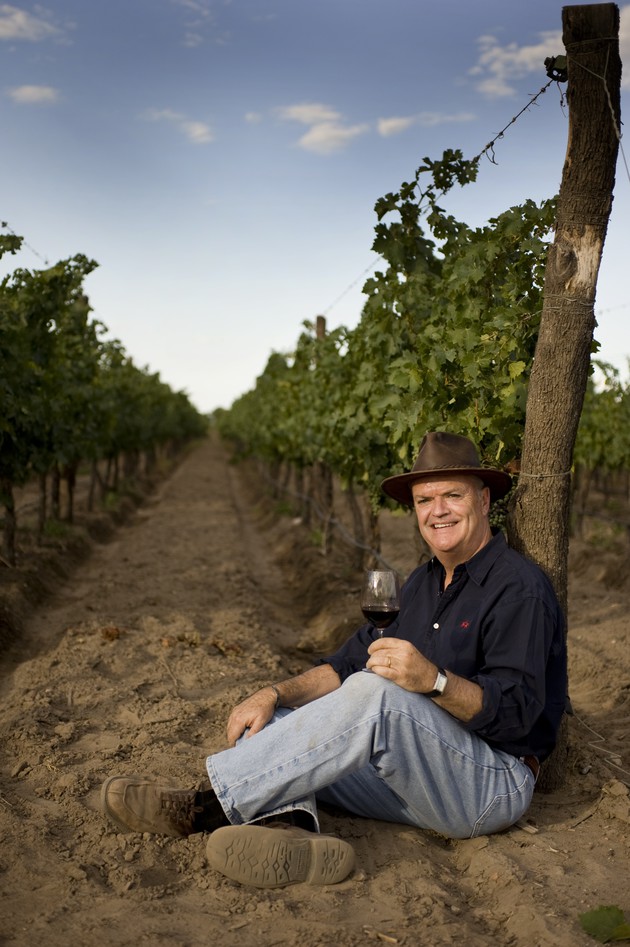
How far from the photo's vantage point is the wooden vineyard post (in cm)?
370

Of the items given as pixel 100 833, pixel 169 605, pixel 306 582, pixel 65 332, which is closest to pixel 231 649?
pixel 169 605

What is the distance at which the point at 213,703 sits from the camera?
5066mm

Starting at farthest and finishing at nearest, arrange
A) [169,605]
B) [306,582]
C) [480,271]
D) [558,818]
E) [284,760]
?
[306,582] → [169,605] → [480,271] → [558,818] → [284,760]

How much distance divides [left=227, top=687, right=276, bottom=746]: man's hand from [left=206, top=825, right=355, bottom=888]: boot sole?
0.37 meters

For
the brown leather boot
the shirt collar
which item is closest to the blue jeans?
the brown leather boot

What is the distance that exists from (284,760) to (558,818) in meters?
1.36

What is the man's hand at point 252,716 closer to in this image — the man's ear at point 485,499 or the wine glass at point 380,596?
the wine glass at point 380,596

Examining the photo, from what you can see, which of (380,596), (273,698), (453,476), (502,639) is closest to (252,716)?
(273,698)

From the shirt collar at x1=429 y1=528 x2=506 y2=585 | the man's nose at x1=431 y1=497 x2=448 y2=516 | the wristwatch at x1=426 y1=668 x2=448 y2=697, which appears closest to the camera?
the wristwatch at x1=426 y1=668 x2=448 y2=697

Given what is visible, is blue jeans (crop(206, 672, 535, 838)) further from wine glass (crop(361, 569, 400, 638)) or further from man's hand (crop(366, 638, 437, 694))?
wine glass (crop(361, 569, 400, 638))

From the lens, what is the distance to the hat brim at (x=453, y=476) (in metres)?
3.43

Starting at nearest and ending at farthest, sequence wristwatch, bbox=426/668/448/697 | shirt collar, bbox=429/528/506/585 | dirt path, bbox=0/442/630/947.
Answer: dirt path, bbox=0/442/630/947, wristwatch, bbox=426/668/448/697, shirt collar, bbox=429/528/506/585

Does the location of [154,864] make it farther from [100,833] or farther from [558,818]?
[558,818]

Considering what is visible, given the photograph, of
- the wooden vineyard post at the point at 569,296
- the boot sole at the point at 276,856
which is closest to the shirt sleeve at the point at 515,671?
the boot sole at the point at 276,856
